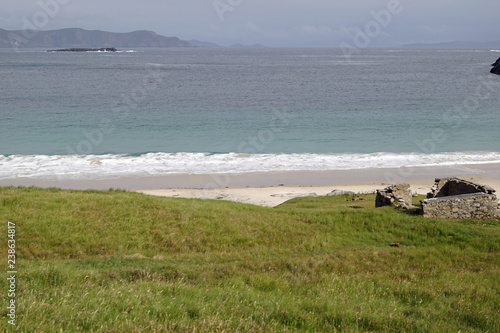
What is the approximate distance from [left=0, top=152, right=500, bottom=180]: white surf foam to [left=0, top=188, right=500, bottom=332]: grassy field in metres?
16.1

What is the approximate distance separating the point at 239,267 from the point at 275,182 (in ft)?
79.5

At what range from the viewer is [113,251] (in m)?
14.7

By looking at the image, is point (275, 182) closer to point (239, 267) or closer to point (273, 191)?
point (273, 191)

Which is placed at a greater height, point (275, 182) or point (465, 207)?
point (275, 182)

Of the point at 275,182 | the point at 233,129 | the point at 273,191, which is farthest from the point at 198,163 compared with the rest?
the point at 233,129

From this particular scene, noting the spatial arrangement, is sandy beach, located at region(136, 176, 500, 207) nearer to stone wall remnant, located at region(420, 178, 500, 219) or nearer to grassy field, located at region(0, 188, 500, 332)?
grassy field, located at region(0, 188, 500, 332)

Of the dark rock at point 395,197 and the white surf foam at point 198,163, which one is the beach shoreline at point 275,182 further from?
the dark rock at point 395,197

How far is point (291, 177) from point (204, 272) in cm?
2707

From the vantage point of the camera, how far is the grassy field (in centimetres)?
684

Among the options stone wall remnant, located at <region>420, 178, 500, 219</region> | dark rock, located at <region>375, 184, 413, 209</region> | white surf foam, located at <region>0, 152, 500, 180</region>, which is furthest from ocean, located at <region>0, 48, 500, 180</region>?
stone wall remnant, located at <region>420, 178, 500, 219</region>

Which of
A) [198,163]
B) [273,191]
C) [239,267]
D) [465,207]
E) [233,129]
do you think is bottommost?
[239,267]

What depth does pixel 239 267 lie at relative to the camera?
12234 millimetres

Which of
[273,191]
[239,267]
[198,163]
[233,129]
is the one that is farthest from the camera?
[233,129]

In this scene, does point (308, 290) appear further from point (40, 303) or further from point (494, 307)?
point (40, 303)
